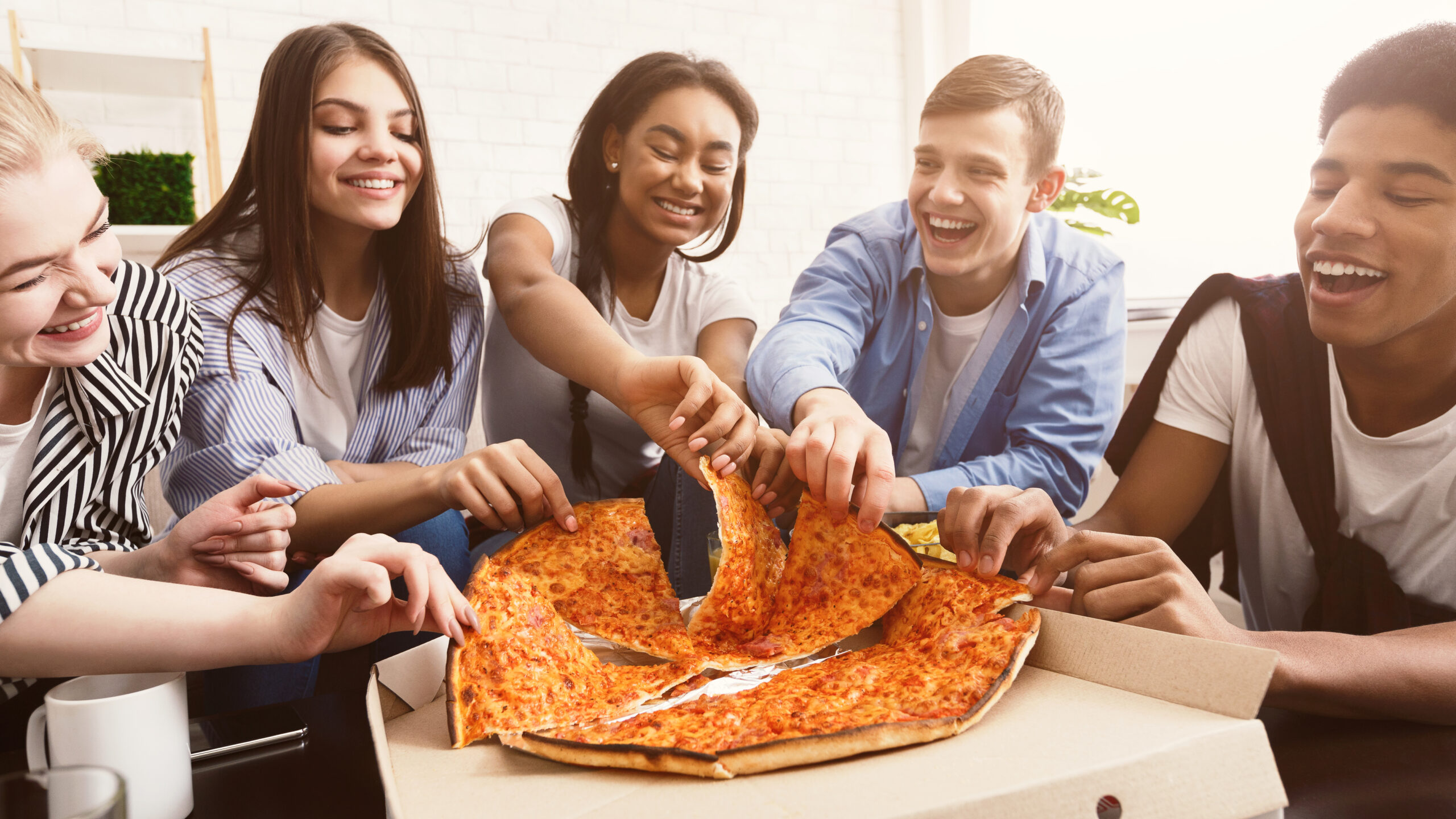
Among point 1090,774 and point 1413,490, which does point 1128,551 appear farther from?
point 1413,490

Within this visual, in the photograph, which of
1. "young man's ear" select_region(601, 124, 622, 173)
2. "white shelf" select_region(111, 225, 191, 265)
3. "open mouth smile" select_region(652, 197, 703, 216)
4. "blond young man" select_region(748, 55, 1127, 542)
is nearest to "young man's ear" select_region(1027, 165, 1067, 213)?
"blond young man" select_region(748, 55, 1127, 542)

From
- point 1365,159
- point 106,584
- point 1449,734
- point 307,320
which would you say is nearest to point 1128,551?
point 1449,734

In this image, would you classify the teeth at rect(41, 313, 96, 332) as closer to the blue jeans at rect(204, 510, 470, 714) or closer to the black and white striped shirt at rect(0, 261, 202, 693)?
the black and white striped shirt at rect(0, 261, 202, 693)

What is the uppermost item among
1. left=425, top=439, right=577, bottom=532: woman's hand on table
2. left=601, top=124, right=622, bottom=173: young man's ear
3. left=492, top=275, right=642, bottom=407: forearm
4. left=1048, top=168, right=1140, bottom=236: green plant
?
left=601, top=124, right=622, bottom=173: young man's ear

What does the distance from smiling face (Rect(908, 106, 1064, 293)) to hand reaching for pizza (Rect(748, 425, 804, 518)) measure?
2.51 feet

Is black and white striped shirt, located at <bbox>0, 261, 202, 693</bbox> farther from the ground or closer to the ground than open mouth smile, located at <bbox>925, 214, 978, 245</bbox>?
closer to the ground

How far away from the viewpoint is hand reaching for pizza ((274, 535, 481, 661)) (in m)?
0.75

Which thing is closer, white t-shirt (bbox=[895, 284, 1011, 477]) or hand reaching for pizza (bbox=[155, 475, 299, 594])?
hand reaching for pizza (bbox=[155, 475, 299, 594])

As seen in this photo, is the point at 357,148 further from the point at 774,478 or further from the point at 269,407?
the point at 774,478

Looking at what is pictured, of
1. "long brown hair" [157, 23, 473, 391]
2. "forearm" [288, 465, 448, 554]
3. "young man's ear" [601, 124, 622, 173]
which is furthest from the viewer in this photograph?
"young man's ear" [601, 124, 622, 173]

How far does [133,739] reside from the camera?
0.67 metres

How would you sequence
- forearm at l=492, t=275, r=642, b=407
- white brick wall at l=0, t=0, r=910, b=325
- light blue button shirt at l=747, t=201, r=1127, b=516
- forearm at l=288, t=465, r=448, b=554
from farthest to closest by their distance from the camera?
white brick wall at l=0, t=0, r=910, b=325
light blue button shirt at l=747, t=201, r=1127, b=516
forearm at l=492, t=275, r=642, b=407
forearm at l=288, t=465, r=448, b=554

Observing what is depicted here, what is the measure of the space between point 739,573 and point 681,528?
0.48 meters

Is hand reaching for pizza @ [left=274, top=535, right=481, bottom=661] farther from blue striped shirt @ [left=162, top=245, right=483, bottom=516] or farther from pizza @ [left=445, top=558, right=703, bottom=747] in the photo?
blue striped shirt @ [left=162, top=245, right=483, bottom=516]
